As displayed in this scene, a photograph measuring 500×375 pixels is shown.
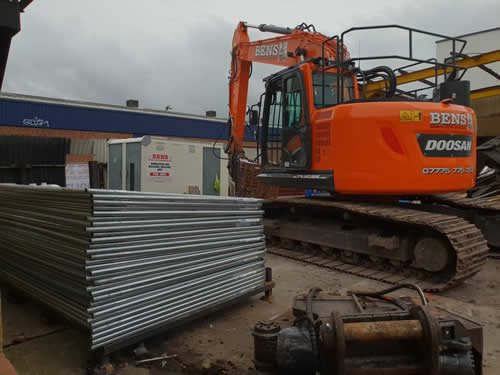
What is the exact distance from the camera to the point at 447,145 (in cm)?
592

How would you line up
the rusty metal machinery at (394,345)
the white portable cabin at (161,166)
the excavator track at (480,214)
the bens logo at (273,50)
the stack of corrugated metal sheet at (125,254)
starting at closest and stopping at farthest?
the rusty metal machinery at (394,345) → the stack of corrugated metal sheet at (125,254) → the excavator track at (480,214) → the bens logo at (273,50) → the white portable cabin at (161,166)

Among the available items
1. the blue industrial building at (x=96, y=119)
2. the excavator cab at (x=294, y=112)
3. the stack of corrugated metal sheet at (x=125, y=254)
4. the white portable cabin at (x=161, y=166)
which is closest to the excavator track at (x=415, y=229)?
the excavator cab at (x=294, y=112)

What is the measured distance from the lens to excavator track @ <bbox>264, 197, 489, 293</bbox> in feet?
17.8

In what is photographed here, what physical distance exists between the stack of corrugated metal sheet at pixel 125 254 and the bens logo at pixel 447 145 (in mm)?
2759

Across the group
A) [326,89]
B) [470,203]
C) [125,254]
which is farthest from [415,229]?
[125,254]

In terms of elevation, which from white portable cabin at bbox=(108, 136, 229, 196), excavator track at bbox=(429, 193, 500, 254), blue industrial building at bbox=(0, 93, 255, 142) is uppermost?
blue industrial building at bbox=(0, 93, 255, 142)

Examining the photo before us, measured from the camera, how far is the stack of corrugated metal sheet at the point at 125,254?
3148 millimetres

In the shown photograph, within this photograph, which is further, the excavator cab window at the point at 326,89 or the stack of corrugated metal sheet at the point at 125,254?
Answer: the excavator cab window at the point at 326,89

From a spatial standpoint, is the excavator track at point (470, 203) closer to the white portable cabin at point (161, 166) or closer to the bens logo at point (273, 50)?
the bens logo at point (273, 50)

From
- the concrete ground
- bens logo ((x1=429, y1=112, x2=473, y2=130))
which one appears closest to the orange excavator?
bens logo ((x1=429, y1=112, x2=473, y2=130))

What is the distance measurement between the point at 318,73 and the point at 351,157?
159cm

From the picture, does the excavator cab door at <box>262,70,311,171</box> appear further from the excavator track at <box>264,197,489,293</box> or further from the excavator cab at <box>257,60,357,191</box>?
the excavator track at <box>264,197,489,293</box>

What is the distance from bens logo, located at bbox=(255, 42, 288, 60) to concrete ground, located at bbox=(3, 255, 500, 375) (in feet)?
15.0

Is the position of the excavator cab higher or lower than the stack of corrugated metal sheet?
higher
